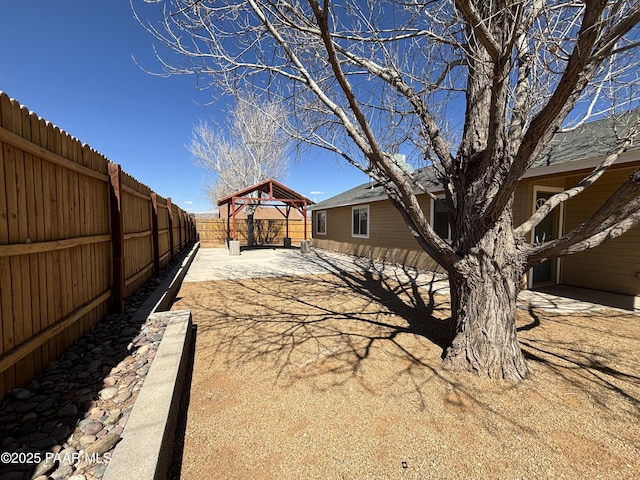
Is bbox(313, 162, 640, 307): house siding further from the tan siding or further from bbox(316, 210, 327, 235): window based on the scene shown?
bbox(316, 210, 327, 235): window

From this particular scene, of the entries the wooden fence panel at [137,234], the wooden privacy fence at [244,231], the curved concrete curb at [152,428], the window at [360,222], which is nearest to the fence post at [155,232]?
the wooden fence panel at [137,234]

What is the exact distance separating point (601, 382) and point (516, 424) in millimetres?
1226

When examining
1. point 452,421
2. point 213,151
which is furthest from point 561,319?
point 213,151

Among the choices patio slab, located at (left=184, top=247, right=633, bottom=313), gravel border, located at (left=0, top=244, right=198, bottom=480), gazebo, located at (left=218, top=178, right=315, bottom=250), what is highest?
gazebo, located at (left=218, top=178, right=315, bottom=250)

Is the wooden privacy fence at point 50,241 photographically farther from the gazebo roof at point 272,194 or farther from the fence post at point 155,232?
the gazebo roof at point 272,194

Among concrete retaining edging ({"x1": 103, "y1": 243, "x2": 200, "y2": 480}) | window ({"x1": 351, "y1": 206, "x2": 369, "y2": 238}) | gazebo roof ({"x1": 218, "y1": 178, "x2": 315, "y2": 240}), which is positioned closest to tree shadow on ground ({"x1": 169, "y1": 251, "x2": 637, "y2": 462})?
concrete retaining edging ({"x1": 103, "y1": 243, "x2": 200, "y2": 480})

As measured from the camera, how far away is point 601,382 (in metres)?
2.56

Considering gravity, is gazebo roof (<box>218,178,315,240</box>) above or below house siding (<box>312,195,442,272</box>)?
above

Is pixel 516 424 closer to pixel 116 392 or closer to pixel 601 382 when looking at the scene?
pixel 601 382

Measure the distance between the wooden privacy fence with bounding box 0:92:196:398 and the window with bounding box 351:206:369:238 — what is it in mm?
9144

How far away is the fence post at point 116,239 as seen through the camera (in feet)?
11.8

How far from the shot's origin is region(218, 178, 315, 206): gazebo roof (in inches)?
550

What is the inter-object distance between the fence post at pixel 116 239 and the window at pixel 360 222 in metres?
9.18

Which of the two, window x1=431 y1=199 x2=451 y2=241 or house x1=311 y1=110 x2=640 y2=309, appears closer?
house x1=311 y1=110 x2=640 y2=309
